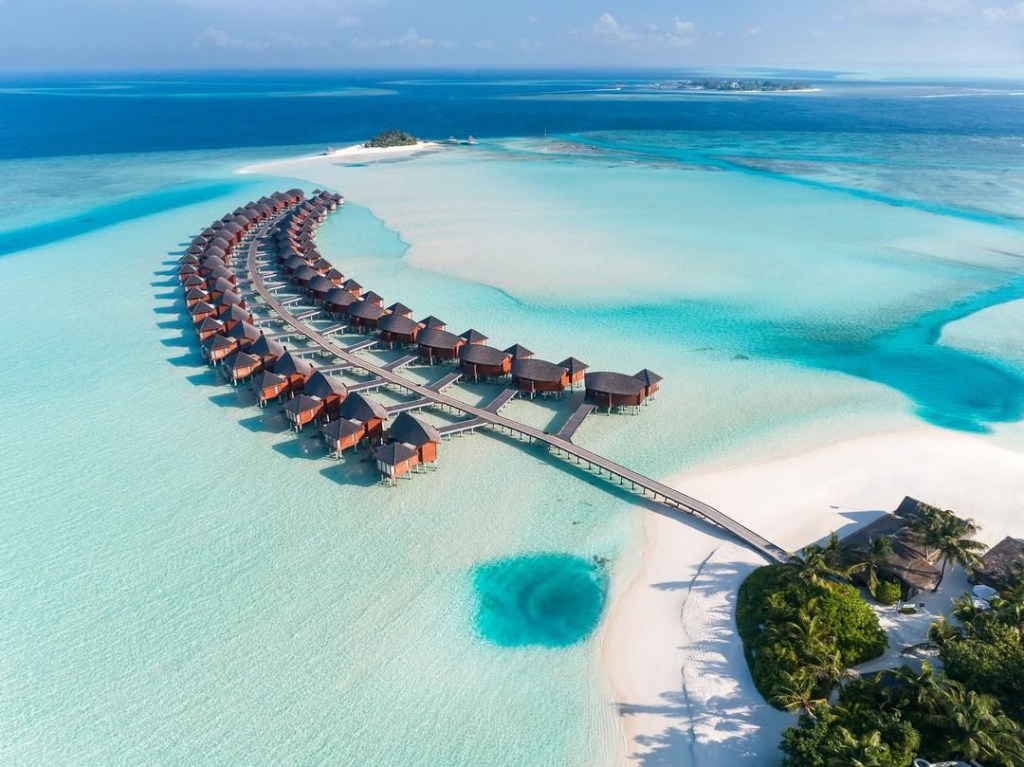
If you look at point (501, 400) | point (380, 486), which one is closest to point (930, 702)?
point (380, 486)

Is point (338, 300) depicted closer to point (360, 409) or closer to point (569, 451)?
point (360, 409)

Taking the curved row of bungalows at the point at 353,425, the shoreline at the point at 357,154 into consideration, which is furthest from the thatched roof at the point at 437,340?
the shoreline at the point at 357,154

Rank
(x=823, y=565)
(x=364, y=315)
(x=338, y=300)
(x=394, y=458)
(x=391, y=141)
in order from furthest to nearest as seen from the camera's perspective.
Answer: (x=391, y=141)
(x=338, y=300)
(x=364, y=315)
(x=394, y=458)
(x=823, y=565)

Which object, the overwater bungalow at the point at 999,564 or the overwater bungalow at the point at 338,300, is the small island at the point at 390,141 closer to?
the overwater bungalow at the point at 338,300

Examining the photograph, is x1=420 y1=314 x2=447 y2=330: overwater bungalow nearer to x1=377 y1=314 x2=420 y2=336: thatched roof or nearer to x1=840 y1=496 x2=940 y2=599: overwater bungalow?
x1=377 y1=314 x2=420 y2=336: thatched roof

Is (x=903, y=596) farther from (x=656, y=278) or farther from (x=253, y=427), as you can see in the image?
(x=656, y=278)
